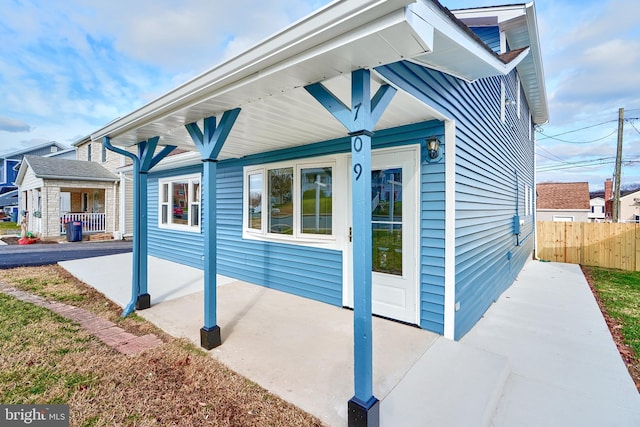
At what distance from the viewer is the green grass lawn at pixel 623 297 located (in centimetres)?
379

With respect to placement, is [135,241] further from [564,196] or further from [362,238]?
[564,196]

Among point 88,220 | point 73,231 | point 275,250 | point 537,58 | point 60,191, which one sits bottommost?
point 73,231

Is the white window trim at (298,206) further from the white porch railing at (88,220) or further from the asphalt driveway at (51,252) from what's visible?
the white porch railing at (88,220)

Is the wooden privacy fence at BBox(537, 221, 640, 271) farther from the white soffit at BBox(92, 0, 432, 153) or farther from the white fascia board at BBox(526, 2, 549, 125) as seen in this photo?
the white soffit at BBox(92, 0, 432, 153)

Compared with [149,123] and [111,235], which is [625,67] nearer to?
[149,123]

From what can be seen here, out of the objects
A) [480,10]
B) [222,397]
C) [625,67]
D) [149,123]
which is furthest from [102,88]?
[625,67]

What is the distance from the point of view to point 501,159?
5.59 meters

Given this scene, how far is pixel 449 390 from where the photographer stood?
2.30 m

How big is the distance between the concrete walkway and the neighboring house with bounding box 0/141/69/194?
25768 mm

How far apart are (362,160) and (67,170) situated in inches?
607

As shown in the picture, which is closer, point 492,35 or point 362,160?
point 362,160

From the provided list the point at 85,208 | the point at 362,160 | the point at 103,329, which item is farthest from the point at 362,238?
the point at 85,208

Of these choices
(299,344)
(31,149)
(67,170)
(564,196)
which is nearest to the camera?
(299,344)

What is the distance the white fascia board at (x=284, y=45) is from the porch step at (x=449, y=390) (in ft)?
7.66
